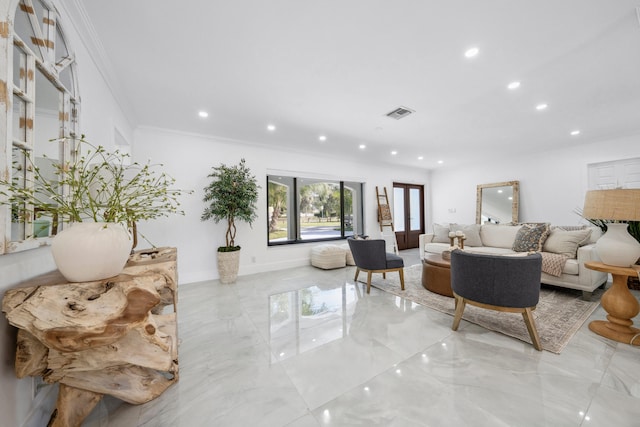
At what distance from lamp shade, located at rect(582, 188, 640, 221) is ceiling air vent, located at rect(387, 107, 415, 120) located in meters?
2.16

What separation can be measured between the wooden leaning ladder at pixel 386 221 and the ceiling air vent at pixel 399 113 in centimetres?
310

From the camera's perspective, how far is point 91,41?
1.92m

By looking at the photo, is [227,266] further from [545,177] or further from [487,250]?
[545,177]

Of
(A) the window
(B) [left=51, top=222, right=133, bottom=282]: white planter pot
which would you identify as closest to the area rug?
(A) the window

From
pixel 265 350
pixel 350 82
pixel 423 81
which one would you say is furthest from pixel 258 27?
pixel 265 350

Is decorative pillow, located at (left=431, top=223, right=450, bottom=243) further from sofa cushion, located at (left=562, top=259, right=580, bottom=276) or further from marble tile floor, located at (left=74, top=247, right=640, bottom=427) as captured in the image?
marble tile floor, located at (left=74, top=247, right=640, bottom=427)

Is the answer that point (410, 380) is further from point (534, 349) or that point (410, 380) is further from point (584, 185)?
point (584, 185)

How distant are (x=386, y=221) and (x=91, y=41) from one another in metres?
6.17

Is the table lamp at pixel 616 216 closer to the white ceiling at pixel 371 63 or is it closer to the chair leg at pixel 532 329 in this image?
the chair leg at pixel 532 329

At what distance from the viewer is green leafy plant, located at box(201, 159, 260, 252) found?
12.9 feet

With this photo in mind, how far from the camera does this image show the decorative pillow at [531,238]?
383cm

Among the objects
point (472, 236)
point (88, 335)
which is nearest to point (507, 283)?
point (88, 335)

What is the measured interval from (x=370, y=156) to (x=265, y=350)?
505 cm

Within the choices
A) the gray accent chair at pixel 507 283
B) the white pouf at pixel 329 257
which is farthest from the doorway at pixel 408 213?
the gray accent chair at pixel 507 283
